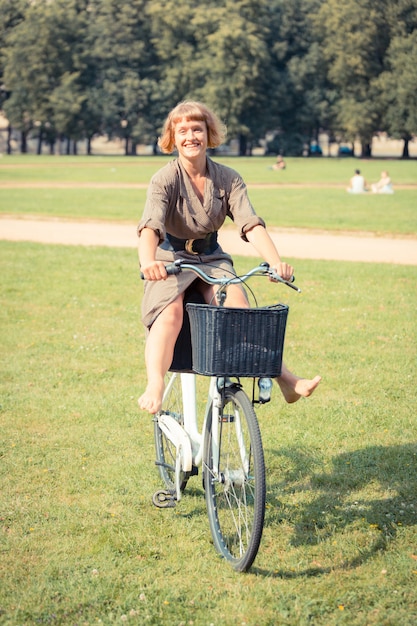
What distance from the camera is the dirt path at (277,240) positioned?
567 inches

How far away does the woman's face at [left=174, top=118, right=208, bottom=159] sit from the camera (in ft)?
14.0

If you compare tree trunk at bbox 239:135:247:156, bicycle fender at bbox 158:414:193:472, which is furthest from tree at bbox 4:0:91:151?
bicycle fender at bbox 158:414:193:472

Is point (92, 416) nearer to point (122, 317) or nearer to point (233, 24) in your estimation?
point (122, 317)

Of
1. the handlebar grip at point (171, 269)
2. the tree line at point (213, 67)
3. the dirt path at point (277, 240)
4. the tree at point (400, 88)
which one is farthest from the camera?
the tree line at point (213, 67)

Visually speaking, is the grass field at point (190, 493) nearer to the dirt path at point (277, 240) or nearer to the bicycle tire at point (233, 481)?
the bicycle tire at point (233, 481)

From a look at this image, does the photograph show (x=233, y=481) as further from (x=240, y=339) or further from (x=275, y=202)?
(x=275, y=202)

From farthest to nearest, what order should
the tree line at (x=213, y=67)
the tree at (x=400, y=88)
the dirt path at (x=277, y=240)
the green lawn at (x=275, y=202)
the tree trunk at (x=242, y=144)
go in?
the tree trunk at (x=242, y=144)
the tree line at (x=213, y=67)
the tree at (x=400, y=88)
the green lawn at (x=275, y=202)
the dirt path at (x=277, y=240)

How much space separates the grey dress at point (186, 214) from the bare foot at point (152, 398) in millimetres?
353

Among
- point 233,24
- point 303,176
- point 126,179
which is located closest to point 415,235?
point 126,179

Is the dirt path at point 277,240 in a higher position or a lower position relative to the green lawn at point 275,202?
lower

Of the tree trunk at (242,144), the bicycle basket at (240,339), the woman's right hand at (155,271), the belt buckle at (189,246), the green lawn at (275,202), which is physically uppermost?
the tree trunk at (242,144)

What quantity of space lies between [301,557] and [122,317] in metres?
5.84

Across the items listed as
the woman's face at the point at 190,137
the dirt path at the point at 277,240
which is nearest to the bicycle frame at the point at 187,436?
the woman's face at the point at 190,137

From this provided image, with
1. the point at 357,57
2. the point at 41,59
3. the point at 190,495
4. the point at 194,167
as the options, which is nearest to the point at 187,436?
the point at 190,495
